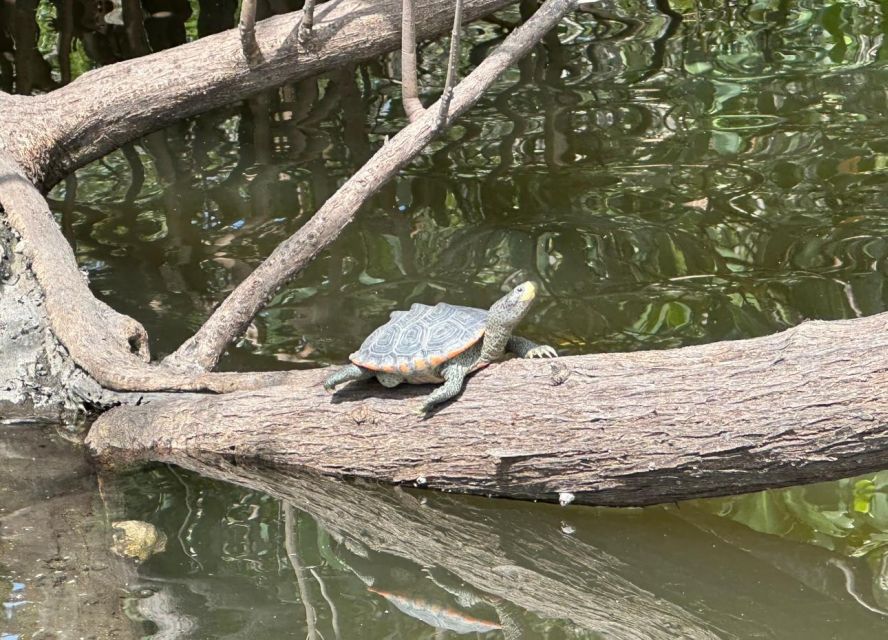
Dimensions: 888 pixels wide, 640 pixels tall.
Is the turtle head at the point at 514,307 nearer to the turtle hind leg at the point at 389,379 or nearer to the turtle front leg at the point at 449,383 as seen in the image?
the turtle front leg at the point at 449,383

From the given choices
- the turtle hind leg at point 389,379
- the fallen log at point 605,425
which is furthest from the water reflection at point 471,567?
the turtle hind leg at point 389,379

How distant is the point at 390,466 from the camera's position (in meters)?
4.42

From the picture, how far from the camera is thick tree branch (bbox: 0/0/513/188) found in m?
6.84

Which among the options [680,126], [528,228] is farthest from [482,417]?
[680,126]

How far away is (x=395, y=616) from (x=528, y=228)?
3.92m

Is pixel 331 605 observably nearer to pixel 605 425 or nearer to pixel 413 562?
pixel 413 562

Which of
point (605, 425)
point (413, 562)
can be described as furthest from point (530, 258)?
point (413, 562)

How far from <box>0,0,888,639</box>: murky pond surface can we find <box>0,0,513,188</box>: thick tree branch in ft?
2.77

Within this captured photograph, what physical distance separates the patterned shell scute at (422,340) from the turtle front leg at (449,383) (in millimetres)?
78

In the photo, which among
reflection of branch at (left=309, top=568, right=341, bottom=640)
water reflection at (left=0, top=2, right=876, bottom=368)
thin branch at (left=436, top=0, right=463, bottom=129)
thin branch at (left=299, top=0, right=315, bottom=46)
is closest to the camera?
reflection of branch at (left=309, top=568, right=341, bottom=640)

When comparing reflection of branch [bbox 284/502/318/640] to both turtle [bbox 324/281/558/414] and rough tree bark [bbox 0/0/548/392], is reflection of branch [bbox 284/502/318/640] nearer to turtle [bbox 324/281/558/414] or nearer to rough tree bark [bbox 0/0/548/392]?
turtle [bbox 324/281/558/414]

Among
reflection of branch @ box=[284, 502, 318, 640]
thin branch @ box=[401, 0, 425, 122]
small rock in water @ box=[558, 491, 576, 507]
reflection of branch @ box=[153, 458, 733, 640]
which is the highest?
thin branch @ box=[401, 0, 425, 122]

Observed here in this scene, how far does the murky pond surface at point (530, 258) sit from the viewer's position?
3.78 meters

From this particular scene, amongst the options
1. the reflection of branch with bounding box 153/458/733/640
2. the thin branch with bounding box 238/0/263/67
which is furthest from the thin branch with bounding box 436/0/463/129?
the reflection of branch with bounding box 153/458/733/640
